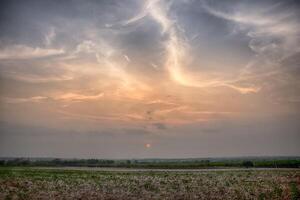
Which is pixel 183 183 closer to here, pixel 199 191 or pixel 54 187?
pixel 199 191

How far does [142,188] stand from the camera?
43.8 metres

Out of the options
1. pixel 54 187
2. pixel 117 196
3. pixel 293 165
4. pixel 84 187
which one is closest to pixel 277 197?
pixel 117 196


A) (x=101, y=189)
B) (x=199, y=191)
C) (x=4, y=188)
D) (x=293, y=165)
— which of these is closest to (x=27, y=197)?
(x=4, y=188)

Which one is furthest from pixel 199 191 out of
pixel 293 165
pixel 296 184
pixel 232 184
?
pixel 293 165

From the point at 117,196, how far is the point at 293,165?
260 ft

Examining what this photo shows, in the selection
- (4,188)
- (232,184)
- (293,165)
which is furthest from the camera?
(293,165)

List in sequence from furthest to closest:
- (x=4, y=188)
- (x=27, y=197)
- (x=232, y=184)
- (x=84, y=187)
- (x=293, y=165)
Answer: (x=293, y=165) < (x=232, y=184) < (x=84, y=187) < (x=4, y=188) < (x=27, y=197)

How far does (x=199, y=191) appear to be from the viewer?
42.0 meters

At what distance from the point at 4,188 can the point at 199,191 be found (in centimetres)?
2160

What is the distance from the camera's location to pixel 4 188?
4091cm

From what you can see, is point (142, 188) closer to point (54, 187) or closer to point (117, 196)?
point (117, 196)

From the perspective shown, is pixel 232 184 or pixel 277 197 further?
pixel 232 184

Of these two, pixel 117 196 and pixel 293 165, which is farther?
pixel 293 165

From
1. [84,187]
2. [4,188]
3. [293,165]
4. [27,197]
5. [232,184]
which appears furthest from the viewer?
[293,165]
